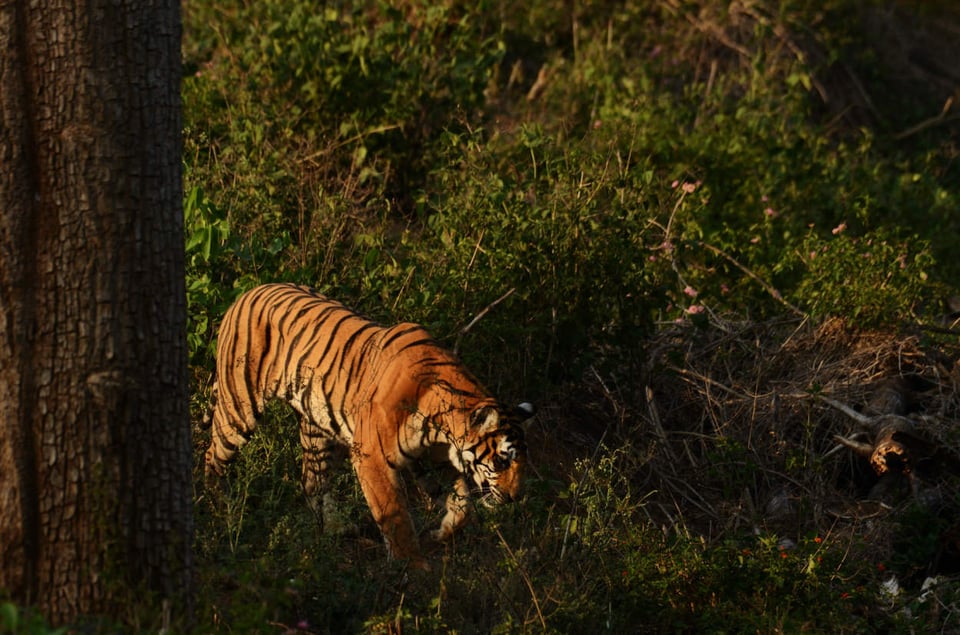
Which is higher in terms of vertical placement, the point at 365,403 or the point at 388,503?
the point at 365,403

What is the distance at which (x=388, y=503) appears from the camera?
4941 millimetres

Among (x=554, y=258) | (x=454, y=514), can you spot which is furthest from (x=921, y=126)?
(x=454, y=514)

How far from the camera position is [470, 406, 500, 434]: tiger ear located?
4.82 meters

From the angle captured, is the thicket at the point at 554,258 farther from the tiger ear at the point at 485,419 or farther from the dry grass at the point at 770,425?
the tiger ear at the point at 485,419

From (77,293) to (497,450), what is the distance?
6.16 ft

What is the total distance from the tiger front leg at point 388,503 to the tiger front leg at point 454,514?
5.5 inches

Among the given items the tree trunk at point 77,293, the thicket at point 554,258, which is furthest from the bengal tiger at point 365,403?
the tree trunk at point 77,293

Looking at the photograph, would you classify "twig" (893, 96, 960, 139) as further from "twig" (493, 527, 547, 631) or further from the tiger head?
"twig" (493, 527, 547, 631)

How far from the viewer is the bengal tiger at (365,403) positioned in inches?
193

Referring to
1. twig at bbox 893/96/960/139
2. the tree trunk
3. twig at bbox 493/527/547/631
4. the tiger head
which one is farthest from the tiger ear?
twig at bbox 893/96/960/139

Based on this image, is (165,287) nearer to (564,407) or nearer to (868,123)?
(564,407)

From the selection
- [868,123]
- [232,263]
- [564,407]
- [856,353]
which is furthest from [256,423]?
[868,123]

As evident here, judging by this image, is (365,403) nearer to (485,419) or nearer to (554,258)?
(485,419)

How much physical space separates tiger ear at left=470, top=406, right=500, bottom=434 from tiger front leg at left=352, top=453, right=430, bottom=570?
413 millimetres
